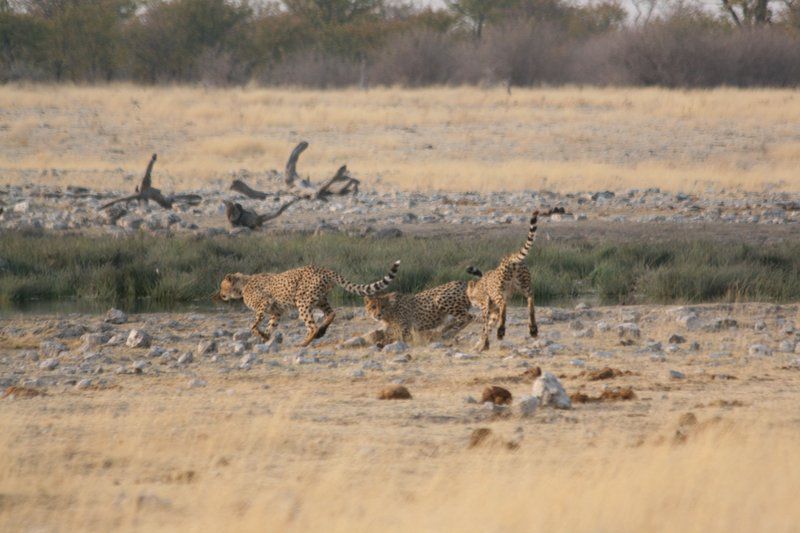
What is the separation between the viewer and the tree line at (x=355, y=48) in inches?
1663

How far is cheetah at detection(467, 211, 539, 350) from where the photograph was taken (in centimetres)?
967

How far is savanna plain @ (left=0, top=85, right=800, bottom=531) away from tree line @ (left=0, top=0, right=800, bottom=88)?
18813 mm

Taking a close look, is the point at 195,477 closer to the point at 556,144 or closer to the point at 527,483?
the point at 527,483

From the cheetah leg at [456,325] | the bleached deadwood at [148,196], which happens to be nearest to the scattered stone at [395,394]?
the cheetah leg at [456,325]

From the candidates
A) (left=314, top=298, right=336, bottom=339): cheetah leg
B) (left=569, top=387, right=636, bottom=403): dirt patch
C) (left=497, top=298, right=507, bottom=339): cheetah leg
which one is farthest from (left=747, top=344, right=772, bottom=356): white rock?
(left=314, top=298, right=336, bottom=339): cheetah leg

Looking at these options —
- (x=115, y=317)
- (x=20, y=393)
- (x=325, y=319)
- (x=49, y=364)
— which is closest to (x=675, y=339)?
(x=325, y=319)

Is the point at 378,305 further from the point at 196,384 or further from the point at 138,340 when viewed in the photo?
the point at 196,384

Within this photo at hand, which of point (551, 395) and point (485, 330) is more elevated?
point (551, 395)

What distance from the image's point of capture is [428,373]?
849 cm

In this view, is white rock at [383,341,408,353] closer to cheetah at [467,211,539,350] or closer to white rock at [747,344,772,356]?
cheetah at [467,211,539,350]

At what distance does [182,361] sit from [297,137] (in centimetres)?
1987

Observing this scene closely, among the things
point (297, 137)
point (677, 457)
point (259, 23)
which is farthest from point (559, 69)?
point (677, 457)

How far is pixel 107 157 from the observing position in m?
25.9

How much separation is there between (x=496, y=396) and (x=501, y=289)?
2.53 m
